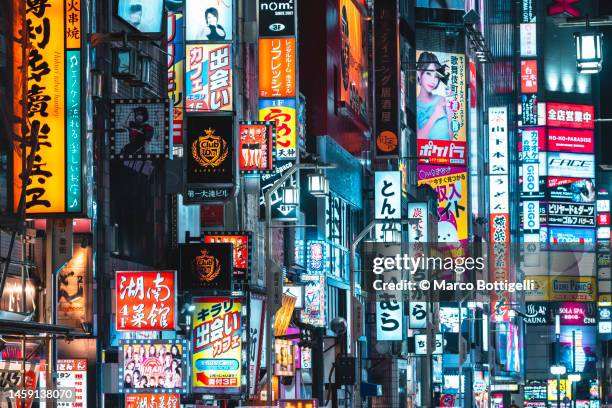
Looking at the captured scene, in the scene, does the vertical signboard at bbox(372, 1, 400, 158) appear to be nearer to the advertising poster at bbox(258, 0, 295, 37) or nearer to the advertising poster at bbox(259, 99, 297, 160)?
the advertising poster at bbox(258, 0, 295, 37)

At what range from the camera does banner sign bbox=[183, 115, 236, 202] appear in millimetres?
33531

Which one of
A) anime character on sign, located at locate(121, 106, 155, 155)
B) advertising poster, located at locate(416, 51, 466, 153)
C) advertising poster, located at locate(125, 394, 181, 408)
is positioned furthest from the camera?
advertising poster, located at locate(416, 51, 466, 153)

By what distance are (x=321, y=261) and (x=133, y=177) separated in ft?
66.1

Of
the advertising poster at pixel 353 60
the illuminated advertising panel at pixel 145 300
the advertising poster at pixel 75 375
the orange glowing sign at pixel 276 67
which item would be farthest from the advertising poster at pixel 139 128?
the advertising poster at pixel 353 60

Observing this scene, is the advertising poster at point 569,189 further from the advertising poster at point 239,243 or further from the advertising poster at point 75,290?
the advertising poster at point 75,290

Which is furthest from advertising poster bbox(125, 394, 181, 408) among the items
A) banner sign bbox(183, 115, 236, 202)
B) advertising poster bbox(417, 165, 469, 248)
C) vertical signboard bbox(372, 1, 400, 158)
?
advertising poster bbox(417, 165, 469, 248)

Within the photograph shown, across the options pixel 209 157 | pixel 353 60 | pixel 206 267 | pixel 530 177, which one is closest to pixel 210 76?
pixel 209 157

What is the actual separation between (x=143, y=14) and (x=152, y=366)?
821cm

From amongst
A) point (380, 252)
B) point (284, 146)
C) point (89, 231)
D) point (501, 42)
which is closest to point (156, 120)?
point (89, 231)

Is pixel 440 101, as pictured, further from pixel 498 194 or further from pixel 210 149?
pixel 210 149

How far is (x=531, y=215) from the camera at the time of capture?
112 metres

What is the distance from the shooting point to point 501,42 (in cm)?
11694

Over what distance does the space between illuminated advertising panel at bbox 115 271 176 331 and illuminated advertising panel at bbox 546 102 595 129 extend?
104033 mm

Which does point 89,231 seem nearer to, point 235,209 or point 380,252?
point 235,209
